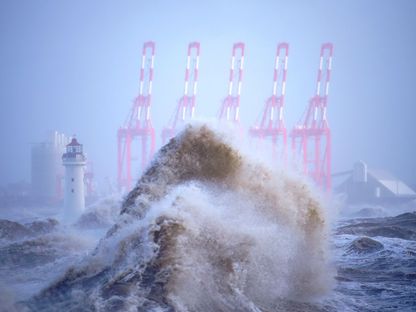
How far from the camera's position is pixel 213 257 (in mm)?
6270

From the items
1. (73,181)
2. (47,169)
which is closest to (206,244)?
(73,181)

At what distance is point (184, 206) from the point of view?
6805 mm

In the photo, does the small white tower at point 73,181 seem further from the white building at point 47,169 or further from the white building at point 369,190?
the white building at point 369,190

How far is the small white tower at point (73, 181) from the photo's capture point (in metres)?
28.0

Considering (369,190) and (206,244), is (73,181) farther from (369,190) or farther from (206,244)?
(369,190)

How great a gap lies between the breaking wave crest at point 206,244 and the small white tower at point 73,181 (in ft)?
66.1

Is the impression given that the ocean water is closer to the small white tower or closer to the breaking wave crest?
the breaking wave crest

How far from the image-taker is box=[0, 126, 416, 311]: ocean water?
570 cm

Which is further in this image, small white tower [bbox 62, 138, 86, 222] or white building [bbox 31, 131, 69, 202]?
white building [bbox 31, 131, 69, 202]

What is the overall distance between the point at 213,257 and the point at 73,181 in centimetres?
2390

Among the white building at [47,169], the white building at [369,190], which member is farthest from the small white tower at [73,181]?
the white building at [369,190]

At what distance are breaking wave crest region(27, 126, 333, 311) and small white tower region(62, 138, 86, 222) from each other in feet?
66.1

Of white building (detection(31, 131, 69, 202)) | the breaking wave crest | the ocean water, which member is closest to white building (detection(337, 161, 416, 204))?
white building (detection(31, 131, 69, 202))

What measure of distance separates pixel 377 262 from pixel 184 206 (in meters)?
6.53
